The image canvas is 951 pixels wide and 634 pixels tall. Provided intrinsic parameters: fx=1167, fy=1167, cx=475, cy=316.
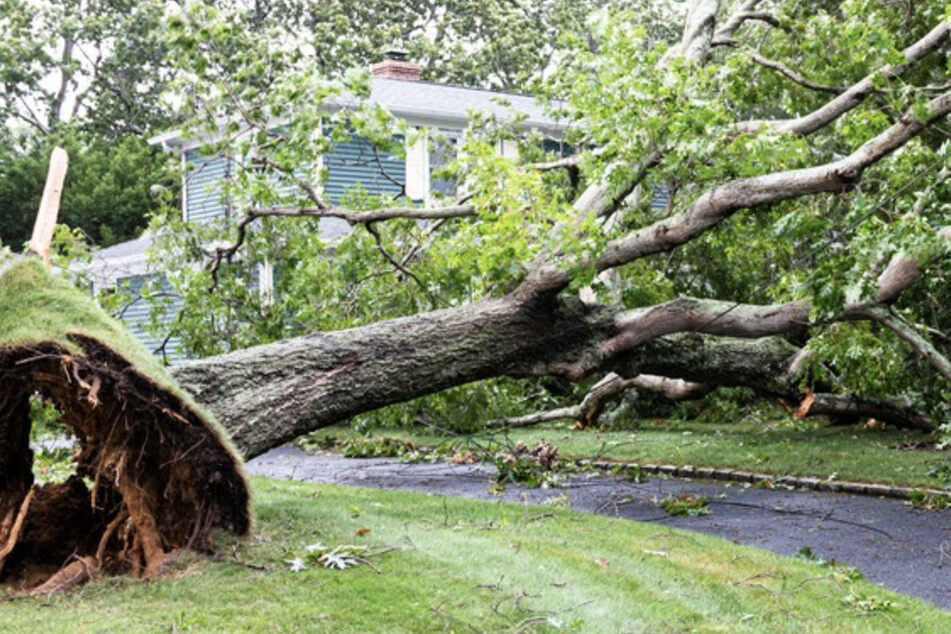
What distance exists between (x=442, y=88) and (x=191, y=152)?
642 cm

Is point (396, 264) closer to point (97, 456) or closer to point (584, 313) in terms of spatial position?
point (584, 313)

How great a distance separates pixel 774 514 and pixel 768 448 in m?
3.93

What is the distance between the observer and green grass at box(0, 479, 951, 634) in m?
5.80

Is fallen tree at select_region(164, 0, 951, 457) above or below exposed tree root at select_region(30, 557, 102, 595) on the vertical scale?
above

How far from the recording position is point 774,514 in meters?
10.5

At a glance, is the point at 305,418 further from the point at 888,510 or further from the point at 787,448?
the point at 787,448

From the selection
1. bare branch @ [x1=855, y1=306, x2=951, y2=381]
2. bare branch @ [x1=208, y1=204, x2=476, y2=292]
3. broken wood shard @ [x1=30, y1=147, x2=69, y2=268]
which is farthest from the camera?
bare branch @ [x1=208, y1=204, x2=476, y2=292]

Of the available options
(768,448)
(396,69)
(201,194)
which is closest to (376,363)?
(768,448)

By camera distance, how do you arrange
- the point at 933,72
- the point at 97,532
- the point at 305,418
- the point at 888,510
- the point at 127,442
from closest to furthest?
the point at 127,442
the point at 97,532
the point at 305,418
the point at 888,510
the point at 933,72

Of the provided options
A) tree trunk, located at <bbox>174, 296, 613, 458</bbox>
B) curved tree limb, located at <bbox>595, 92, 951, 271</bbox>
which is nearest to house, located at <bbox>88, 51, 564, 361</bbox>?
tree trunk, located at <bbox>174, 296, 613, 458</bbox>

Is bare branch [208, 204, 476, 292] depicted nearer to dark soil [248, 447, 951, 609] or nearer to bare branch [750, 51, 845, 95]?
dark soil [248, 447, 951, 609]

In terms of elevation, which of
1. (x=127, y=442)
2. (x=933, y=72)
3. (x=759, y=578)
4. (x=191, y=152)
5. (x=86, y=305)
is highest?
(x=191, y=152)

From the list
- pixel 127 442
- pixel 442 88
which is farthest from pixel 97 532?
pixel 442 88

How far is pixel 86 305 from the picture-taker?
262 inches
